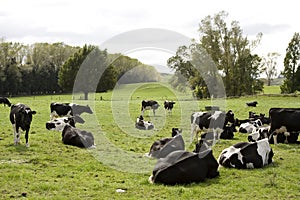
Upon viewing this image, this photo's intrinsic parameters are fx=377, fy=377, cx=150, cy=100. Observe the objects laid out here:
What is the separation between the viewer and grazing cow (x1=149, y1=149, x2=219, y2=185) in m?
9.45

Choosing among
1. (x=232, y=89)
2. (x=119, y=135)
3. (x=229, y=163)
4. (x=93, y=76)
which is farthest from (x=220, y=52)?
(x=229, y=163)

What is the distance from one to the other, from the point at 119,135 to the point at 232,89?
40185mm

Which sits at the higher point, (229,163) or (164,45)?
(164,45)

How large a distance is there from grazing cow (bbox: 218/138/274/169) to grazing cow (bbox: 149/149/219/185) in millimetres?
1555

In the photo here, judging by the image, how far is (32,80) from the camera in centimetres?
7838

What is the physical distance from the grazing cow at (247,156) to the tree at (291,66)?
51358mm

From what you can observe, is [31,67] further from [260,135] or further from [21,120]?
[260,135]

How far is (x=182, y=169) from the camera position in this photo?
373 inches

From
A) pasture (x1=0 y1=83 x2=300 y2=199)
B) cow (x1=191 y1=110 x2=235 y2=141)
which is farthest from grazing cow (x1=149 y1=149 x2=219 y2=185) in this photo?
cow (x1=191 y1=110 x2=235 y2=141)

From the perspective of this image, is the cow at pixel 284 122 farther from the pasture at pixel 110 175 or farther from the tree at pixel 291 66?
the tree at pixel 291 66

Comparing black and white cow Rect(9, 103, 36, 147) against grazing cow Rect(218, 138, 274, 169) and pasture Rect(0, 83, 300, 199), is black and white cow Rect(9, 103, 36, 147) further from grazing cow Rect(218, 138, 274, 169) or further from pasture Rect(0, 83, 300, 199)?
grazing cow Rect(218, 138, 274, 169)

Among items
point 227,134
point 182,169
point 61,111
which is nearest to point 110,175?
point 182,169

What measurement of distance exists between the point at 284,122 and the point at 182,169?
861 centimetres

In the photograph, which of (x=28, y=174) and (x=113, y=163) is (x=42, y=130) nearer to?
(x=113, y=163)
